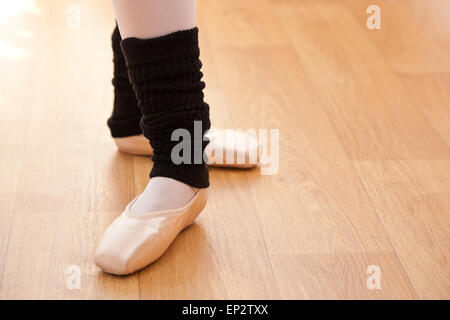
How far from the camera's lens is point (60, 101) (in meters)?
1.39

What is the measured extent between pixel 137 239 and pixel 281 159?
0.37 meters

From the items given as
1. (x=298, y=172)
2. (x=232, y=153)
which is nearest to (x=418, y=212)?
(x=298, y=172)

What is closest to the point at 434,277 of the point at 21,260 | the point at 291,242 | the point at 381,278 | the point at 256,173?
the point at 381,278

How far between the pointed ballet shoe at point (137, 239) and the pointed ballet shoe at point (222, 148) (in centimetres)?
19

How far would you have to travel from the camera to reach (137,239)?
922mm

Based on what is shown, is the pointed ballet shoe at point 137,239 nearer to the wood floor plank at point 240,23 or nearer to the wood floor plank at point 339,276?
the wood floor plank at point 339,276

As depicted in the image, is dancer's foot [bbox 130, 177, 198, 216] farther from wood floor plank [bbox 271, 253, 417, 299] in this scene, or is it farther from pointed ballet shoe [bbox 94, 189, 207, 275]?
wood floor plank [bbox 271, 253, 417, 299]

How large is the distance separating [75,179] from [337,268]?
46 centimetres

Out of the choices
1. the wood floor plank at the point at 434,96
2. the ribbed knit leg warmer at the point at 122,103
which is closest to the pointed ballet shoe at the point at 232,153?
the ribbed knit leg warmer at the point at 122,103

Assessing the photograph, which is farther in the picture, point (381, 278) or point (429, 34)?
point (429, 34)

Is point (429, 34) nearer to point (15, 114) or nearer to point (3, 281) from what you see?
point (15, 114)

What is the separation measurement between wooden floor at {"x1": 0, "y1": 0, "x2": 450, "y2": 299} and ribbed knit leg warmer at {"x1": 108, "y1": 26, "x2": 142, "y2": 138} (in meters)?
0.05

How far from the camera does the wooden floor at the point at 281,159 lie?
925 millimetres

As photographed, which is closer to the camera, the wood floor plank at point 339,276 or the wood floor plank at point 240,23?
the wood floor plank at point 339,276
